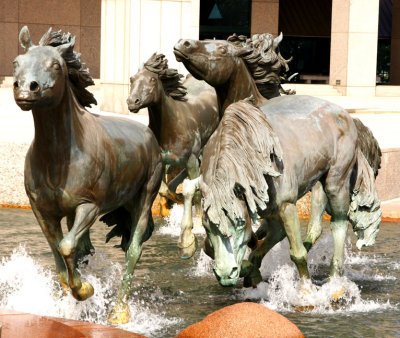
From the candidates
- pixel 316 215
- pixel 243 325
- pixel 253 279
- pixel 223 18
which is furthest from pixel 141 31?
pixel 223 18

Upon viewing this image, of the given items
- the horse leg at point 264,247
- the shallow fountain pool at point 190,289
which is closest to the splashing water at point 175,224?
the shallow fountain pool at point 190,289

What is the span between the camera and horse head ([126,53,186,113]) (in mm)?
8938

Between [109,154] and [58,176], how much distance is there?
0.48 meters

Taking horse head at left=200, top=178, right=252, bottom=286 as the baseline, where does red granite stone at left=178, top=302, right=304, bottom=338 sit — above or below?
below

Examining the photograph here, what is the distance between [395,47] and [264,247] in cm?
2956

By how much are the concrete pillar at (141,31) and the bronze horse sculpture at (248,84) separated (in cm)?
1050

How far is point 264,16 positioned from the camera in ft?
108

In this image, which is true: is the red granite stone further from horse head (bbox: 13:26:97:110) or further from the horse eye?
the horse eye

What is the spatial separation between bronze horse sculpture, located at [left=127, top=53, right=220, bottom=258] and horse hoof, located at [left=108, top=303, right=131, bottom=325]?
6.95 ft

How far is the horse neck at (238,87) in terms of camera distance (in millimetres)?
7836

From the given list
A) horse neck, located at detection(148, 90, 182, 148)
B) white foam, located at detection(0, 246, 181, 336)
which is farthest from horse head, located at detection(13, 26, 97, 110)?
horse neck, located at detection(148, 90, 182, 148)

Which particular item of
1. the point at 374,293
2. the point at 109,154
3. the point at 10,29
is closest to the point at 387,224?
the point at 374,293

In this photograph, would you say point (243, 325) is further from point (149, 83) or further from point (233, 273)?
point (149, 83)

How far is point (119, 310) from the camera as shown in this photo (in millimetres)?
6594
